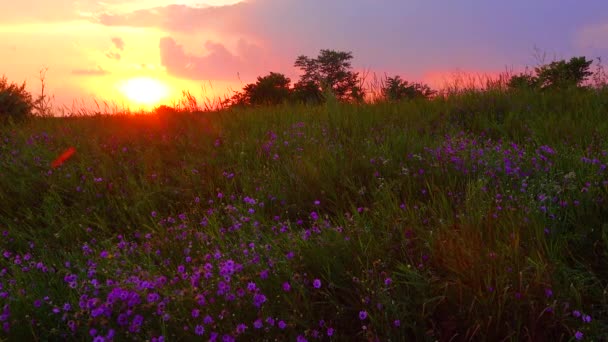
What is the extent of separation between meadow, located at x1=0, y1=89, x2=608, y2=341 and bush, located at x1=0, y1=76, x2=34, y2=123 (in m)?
3.12

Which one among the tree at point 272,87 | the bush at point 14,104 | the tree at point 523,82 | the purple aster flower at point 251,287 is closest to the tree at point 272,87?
the tree at point 272,87

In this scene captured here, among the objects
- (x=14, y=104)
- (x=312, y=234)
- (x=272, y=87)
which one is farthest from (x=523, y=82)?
(x=272, y=87)

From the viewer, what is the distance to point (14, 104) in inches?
341

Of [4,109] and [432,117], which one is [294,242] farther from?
[4,109]

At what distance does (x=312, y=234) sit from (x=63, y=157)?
3788 mm

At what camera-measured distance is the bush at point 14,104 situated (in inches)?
333

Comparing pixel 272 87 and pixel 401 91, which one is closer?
pixel 401 91

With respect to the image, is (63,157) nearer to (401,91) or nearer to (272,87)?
(401,91)

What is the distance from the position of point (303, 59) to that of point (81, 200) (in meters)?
49.1

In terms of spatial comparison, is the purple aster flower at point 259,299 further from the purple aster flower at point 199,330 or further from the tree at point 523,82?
the tree at point 523,82

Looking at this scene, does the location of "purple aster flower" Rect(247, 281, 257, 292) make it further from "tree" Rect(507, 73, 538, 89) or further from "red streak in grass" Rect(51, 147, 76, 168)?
"tree" Rect(507, 73, 538, 89)

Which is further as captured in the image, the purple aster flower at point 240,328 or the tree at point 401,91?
the tree at point 401,91

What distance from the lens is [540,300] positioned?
201 centimetres

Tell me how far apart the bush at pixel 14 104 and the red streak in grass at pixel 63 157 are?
148 inches
